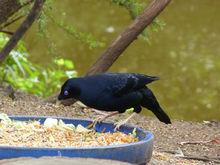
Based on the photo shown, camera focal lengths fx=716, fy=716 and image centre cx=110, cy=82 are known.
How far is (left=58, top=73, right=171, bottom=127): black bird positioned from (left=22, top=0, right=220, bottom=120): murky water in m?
3.71

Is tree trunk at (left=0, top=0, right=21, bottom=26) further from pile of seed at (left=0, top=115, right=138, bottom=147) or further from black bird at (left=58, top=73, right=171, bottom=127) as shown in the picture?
pile of seed at (left=0, top=115, right=138, bottom=147)

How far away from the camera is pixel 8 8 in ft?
15.6

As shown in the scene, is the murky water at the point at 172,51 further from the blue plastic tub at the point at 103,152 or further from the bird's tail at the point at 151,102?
the blue plastic tub at the point at 103,152

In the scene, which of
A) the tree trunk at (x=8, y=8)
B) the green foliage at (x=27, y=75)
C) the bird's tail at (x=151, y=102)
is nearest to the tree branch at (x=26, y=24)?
the tree trunk at (x=8, y=8)

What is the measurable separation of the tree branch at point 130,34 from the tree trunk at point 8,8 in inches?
25.9

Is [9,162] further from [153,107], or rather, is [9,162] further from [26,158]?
[153,107]

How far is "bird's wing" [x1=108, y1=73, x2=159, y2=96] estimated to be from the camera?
3808 mm

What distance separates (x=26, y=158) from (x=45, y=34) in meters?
2.09

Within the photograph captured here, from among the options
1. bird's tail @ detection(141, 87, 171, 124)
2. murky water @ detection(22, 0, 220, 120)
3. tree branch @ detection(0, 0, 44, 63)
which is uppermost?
A: tree branch @ detection(0, 0, 44, 63)

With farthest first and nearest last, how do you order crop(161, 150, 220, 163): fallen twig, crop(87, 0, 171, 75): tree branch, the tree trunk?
the tree trunk → crop(87, 0, 171, 75): tree branch → crop(161, 150, 220, 163): fallen twig

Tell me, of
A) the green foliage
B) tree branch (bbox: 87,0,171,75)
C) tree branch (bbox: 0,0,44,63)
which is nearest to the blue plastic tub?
tree branch (bbox: 0,0,44,63)

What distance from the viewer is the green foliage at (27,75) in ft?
20.1

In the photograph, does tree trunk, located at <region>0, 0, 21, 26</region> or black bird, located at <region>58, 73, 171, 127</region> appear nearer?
black bird, located at <region>58, 73, 171, 127</region>

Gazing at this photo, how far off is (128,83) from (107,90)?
0.53ft
